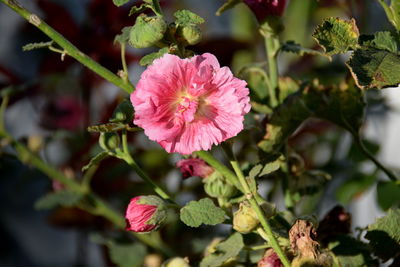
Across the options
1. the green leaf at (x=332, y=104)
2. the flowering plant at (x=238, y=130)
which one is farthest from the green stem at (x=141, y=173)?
the green leaf at (x=332, y=104)

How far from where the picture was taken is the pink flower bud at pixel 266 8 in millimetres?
A: 475

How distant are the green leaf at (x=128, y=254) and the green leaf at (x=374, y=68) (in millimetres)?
334

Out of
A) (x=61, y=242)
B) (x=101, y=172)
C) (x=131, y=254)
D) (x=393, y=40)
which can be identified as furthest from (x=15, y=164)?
(x=61, y=242)

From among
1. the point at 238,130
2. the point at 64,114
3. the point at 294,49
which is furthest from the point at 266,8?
the point at 64,114

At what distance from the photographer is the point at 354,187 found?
0.77 m

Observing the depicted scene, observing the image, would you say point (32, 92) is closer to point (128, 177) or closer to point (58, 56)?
point (58, 56)

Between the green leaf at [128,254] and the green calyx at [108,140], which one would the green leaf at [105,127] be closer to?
the green calyx at [108,140]

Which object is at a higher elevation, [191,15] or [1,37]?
[191,15]

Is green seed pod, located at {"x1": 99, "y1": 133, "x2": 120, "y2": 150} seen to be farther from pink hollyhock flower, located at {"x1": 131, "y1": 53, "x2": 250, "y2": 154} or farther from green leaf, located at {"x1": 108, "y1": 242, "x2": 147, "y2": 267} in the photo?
green leaf, located at {"x1": 108, "y1": 242, "x2": 147, "y2": 267}

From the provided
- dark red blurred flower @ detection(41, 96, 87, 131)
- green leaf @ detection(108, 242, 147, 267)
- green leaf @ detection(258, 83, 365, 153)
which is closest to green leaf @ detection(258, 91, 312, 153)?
green leaf @ detection(258, 83, 365, 153)

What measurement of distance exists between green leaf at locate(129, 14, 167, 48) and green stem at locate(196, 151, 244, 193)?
8cm

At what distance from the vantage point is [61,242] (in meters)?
1.39

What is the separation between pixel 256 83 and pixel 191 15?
0.50 feet

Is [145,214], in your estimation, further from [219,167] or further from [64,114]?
[64,114]
